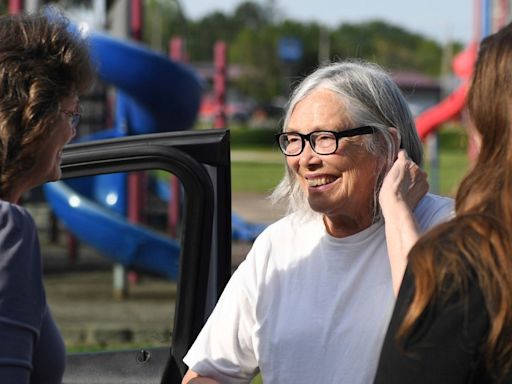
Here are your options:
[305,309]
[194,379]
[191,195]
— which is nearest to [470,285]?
[305,309]

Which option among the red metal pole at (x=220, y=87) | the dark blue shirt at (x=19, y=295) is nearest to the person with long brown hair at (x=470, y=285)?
the dark blue shirt at (x=19, y=295)

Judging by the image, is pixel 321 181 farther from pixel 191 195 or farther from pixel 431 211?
pixel 191 195

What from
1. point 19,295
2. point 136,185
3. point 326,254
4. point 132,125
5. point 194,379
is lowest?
point 136,185

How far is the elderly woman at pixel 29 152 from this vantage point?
1.85 meters

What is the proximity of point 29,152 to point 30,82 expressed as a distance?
122 mm

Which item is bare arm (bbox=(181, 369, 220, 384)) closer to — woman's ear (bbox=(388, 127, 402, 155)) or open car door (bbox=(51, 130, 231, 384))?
open car door (bbox=(51, 130, 231, 384))

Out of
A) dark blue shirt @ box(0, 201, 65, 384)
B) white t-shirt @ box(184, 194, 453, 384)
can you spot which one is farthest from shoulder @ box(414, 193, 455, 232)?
dark blue shirt @ box(0, 201, 65, 384)

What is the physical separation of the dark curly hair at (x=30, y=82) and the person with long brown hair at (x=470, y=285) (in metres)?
0.67

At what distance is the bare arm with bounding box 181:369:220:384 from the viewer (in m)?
2.71

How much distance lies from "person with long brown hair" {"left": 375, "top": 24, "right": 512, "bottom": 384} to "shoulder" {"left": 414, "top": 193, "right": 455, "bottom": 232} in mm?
771

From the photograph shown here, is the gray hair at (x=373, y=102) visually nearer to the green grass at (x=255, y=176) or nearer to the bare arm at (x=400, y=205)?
the bare arm at (x=400, y=205)

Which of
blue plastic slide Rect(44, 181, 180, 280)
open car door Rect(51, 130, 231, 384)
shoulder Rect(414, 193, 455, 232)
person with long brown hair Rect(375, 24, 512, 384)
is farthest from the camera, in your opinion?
blue plastic slide Rect(44, 181, 180, 280)

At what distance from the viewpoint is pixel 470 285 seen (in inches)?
66.1

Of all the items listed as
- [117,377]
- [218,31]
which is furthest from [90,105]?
[218,31]
